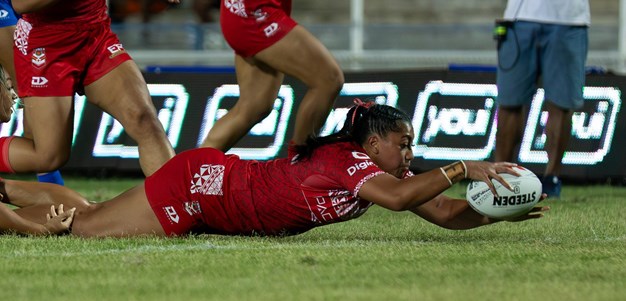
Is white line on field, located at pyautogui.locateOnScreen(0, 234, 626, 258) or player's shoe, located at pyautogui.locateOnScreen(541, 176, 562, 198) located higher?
white line on field, located at pyautogui.locateOnScreen(0, 234, 626, 258)

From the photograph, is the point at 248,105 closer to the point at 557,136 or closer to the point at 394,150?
the point at 394,150

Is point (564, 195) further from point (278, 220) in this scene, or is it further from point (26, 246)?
point (26, 246)

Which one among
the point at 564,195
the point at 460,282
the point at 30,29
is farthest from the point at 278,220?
the point at 564,195

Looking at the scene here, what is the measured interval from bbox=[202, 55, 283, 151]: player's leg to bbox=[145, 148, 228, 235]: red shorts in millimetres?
1007

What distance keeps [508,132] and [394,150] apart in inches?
149

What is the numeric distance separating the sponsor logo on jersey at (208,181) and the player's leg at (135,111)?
2.79 ft

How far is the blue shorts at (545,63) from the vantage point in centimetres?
1001

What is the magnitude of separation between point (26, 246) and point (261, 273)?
1.50 m

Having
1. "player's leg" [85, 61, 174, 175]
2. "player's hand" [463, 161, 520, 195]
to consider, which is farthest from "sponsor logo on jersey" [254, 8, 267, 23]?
"player's hand" [463, 161, 520, 195]

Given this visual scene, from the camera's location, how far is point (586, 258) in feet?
19.7

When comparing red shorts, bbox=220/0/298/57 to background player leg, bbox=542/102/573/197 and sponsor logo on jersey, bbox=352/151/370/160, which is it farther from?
background player leg, bbox=542/102/573/197

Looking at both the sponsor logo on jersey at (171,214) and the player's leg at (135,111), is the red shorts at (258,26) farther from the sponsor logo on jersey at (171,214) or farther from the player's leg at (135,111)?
the sponsor logo on jersey at (171,214)

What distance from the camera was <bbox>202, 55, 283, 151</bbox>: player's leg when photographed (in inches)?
303

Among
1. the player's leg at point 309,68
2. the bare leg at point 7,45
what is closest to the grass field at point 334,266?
the player's leg at point 309,68
